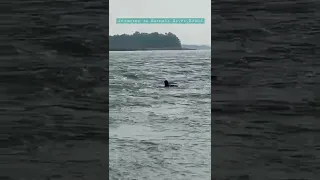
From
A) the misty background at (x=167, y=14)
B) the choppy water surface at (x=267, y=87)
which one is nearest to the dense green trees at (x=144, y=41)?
the misty background at (x=167, y=14)

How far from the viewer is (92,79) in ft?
5.95

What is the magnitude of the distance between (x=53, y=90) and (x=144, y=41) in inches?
19.1

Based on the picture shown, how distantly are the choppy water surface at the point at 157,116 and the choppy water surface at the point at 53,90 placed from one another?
0.06m

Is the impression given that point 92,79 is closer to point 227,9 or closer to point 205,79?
point 205,79

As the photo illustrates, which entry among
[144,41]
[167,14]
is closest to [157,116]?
[144,41]

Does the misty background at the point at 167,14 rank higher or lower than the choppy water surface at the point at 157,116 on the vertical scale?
higher

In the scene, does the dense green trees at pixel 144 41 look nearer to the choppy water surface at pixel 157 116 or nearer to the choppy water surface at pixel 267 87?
the choppy water surface at pixel 157 116

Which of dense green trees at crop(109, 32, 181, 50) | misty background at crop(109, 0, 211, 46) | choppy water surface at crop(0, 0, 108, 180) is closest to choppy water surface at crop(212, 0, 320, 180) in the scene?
misty background at crop(109, 0, 211, 46)

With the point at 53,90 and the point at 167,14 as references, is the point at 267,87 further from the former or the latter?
the point at 53,90

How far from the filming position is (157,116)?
5.96 feet

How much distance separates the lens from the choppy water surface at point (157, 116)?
1797 mm

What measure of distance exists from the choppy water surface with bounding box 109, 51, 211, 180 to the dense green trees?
1.4 inches

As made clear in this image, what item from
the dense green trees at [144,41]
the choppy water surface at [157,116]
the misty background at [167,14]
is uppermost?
the misty background at [167,14]

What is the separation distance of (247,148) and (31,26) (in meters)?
1.14
